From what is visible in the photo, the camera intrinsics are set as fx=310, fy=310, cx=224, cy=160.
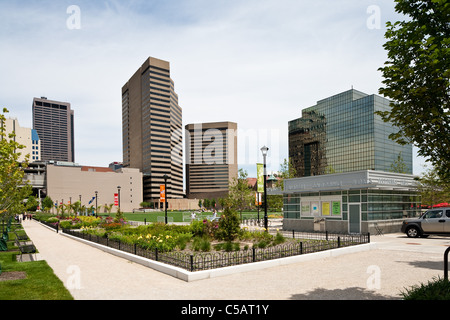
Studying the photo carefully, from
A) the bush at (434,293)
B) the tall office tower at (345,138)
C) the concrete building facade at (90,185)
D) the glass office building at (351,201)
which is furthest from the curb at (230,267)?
the concrete building facade at (90,185)

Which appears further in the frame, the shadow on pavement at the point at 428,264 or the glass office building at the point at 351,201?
the glass office building at the point at 351,201

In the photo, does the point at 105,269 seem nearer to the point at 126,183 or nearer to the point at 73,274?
the point at 73,274

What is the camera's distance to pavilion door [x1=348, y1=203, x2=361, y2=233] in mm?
25016

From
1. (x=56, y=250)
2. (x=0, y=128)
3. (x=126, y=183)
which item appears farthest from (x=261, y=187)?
(x=126, y=183)

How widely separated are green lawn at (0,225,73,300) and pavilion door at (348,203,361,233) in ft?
71.2

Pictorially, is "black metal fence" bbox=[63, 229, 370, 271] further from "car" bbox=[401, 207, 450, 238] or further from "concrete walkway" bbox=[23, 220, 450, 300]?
"car" bbox=[401, 207, 450, 238]

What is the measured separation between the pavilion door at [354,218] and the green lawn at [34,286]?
854 inches

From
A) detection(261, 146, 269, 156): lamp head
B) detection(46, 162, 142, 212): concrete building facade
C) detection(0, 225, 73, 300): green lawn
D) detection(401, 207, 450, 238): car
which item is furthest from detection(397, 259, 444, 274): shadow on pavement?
detection(46, 162, 142, 212): concrete building facade

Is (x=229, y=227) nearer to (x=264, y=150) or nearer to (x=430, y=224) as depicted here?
(x=264, y=150)

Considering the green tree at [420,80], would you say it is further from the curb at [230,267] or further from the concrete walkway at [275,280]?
the curb at [230,267]

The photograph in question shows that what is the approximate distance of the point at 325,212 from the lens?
27562 millimetres

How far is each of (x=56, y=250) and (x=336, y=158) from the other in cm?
13328

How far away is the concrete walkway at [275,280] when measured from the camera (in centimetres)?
859

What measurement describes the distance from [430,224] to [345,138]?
119m
